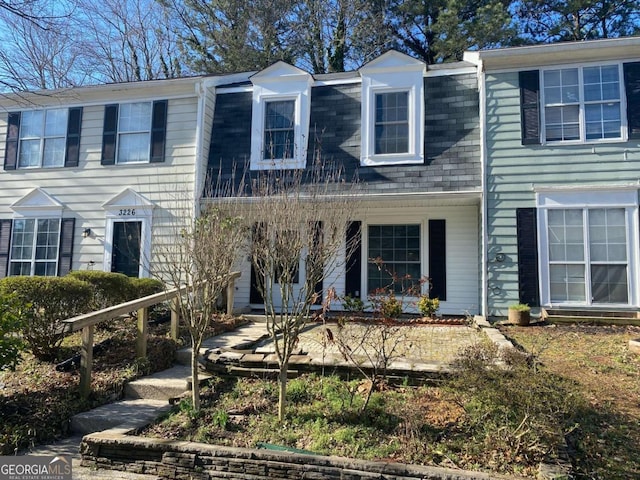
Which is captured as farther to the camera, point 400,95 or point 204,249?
point 400,95

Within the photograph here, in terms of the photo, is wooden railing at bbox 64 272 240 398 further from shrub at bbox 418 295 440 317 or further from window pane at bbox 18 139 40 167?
window pane at bbox 18 139 40 167

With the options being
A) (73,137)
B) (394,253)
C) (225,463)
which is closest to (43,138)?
(73,137)

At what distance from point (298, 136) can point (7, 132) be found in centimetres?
809

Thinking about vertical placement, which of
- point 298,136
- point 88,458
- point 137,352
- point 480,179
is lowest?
point 88,458

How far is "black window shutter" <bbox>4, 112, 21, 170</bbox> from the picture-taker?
1209 cm

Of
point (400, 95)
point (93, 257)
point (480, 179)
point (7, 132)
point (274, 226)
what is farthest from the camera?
point (7, 132)

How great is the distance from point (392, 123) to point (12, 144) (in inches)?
396

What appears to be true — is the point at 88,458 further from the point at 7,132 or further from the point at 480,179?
the point at 7,132

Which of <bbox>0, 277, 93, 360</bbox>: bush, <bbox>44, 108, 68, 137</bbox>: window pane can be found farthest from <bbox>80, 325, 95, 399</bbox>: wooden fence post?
<bbox>44, 108, 68, 137</bbox>: window pane

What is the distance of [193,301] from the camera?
5.12 meters

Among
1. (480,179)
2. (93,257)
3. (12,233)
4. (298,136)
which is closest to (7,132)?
(12,233)

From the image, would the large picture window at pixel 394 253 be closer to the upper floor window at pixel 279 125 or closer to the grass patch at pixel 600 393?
the upper floor window at pixel 279 125

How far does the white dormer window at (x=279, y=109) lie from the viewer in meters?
10.7
